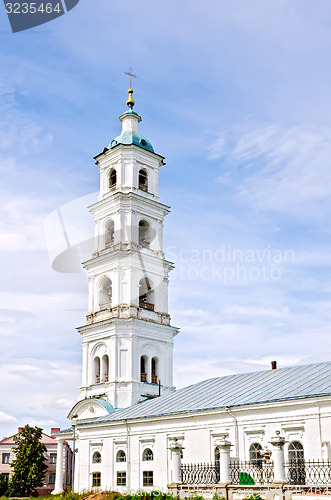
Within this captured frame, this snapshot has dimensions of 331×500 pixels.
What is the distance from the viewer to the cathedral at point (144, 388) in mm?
27641

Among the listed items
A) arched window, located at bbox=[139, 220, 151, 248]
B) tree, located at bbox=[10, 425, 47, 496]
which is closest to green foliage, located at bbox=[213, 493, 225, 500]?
arched window, located at bbox=[139, 220, 151, 248]

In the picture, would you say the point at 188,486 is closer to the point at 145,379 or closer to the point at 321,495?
the point at 321,495

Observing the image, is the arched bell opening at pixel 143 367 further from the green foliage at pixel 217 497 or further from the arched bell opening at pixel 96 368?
the green foliage at pixel 217 497

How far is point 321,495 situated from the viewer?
1973 centimetres

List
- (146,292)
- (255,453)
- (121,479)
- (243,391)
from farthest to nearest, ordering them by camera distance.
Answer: (146,292) → (121,479) → (243,391) → (255,453)

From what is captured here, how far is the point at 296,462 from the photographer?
1033 inches

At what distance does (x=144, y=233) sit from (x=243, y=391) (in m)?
19.9

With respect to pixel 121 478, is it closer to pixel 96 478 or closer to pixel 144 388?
pixel 96 478

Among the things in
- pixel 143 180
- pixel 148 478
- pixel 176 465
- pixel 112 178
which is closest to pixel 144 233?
pixel 143 180

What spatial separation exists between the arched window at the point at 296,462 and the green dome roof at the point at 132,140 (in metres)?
28.8

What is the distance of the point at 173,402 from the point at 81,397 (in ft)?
40.5

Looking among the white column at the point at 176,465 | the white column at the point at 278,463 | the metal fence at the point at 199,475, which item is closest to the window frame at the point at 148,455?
the metal fence at the point at 199,475

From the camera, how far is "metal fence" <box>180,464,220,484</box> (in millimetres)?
25156

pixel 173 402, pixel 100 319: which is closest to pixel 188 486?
pixel 173 402
